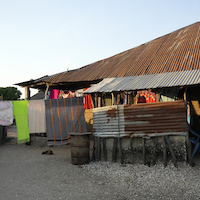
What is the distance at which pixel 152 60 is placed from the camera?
10391 mm

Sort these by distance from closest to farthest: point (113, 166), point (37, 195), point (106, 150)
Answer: point (37, 195) → point (113, 166) → point (106, 150)

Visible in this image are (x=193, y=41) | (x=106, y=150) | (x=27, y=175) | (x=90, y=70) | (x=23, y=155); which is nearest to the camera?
(x=27, y=175)

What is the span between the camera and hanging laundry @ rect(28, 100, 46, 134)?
9367mm

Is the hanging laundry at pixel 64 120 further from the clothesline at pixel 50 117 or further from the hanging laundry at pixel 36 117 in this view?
the hanging laundry at pixel 36 117

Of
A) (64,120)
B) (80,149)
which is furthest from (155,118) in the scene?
(64,120)

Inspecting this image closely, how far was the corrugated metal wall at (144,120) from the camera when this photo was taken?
6477mm

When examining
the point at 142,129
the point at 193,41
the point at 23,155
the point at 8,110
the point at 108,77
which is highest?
the point at 193,41

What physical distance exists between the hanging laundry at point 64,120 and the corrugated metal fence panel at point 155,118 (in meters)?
2.43

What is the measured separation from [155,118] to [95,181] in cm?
276

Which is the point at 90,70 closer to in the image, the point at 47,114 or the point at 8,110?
the point at 47,114

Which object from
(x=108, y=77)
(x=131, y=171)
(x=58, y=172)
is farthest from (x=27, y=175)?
(x=108, y=77)

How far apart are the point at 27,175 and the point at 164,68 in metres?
6.83

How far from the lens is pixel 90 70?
12.1 meters

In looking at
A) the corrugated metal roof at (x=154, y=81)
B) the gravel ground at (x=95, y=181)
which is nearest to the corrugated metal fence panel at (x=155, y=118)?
the corrugated metal roof at (x=154, y=81)
